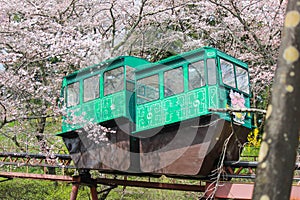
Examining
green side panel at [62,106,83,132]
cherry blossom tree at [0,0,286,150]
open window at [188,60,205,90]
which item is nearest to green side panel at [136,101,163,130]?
open window at [188,60,205,90]

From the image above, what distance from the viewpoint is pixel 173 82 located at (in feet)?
22.7

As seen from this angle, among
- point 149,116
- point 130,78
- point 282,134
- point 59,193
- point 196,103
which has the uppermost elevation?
point 130,78

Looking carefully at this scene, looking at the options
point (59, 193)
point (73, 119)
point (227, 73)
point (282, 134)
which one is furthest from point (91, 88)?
point (282, 134)

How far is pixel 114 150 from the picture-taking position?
25.4 feet

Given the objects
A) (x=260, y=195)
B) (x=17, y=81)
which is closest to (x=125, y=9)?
(x=17, y=81)

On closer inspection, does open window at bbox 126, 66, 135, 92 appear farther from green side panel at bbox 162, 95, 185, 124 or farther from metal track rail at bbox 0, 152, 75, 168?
metal track rail at bbox 0, 152, 75, 168

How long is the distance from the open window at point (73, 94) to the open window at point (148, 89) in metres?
1.54

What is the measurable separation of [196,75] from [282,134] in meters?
4.15

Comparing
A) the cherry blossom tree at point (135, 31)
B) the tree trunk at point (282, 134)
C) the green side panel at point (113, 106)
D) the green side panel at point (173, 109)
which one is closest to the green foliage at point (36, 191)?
the cherry blossom tree at point (135, 31)

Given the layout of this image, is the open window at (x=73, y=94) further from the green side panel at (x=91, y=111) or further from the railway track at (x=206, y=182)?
the railway track at (x=206, y=182)

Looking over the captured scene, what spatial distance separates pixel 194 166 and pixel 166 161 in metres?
0.58

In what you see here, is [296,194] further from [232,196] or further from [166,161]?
[166,161]

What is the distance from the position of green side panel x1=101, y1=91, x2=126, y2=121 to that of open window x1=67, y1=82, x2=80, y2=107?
0.82m

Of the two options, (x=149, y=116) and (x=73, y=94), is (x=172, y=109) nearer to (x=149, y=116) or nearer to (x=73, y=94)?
(x=149, y=116)
